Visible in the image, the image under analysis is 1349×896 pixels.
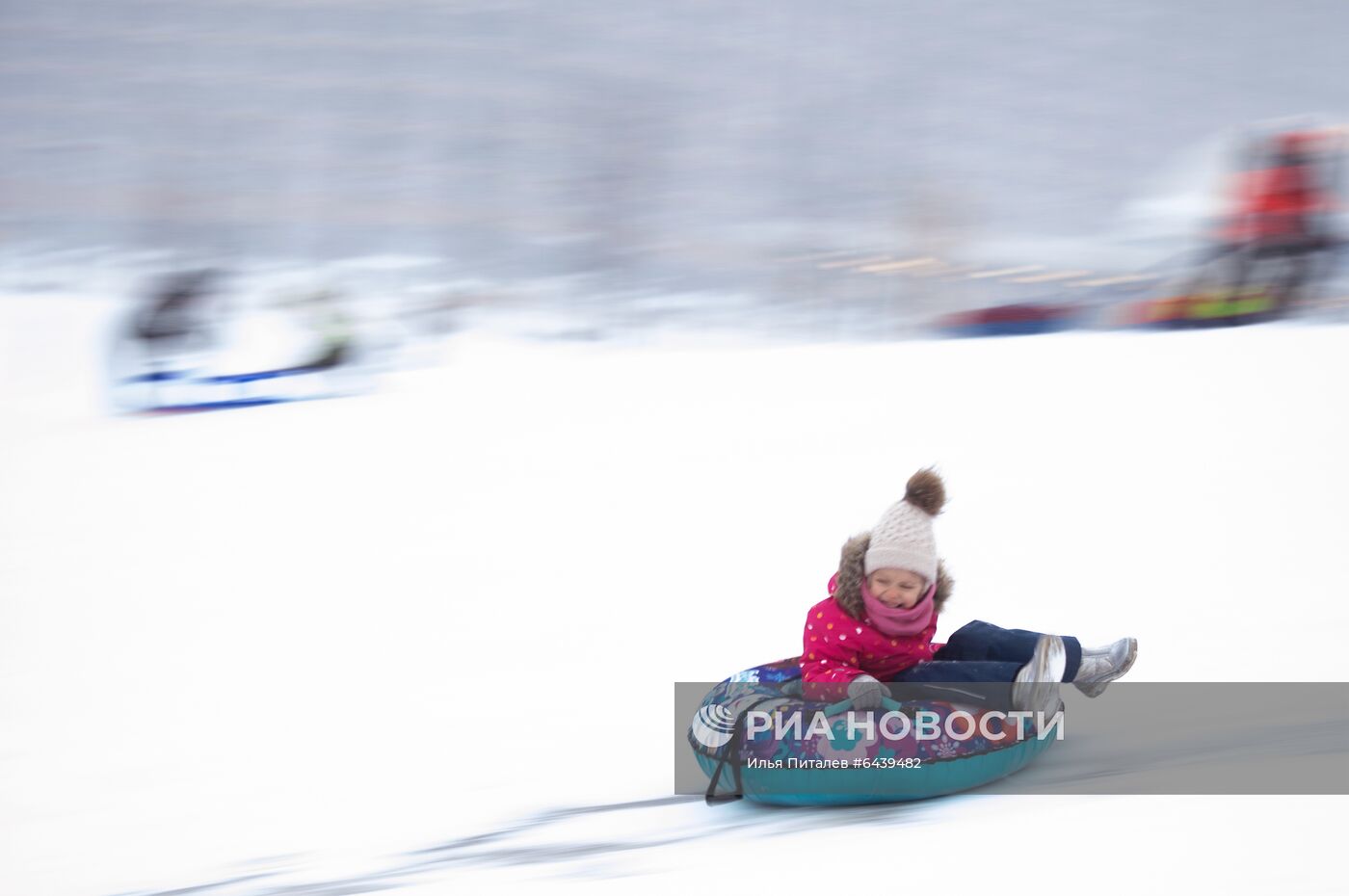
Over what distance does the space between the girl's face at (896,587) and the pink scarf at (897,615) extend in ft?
0.03

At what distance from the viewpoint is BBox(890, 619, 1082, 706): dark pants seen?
80.8 inches

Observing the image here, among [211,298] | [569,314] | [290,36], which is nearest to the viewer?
[211,298]

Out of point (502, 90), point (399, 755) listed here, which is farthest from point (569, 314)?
point (399, 755)

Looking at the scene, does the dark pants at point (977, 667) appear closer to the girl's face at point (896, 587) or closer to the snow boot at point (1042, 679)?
the snow boot at point (1042, 679)

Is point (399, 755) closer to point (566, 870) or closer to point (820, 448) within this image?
point (566, 870)

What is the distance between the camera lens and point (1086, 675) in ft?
7.07

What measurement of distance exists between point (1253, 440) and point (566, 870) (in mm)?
3463

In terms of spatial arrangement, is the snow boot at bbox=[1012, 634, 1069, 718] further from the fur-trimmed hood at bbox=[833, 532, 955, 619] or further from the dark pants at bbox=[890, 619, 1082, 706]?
the fur-trimmed hood at bbox=[833, 532, 955, 619]

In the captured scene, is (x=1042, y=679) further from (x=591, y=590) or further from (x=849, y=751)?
(x=591, y=590)

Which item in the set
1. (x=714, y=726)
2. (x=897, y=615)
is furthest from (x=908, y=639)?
(x=714, y=726)

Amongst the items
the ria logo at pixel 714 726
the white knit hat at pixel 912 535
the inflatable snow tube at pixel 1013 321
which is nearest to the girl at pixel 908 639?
the white knit hat at pixel 912 535

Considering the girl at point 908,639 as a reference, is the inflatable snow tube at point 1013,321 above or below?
above

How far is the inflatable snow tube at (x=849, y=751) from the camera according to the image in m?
1.97

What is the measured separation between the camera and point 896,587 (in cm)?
204
